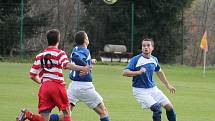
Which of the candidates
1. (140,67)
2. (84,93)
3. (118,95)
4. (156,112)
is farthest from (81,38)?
(118,95)

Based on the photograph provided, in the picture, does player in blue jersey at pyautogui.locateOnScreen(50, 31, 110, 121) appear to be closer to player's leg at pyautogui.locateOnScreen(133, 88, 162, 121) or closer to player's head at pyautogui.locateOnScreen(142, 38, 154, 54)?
player's leg at pyautogui.locateOnScreen(133, 88, 162, 121)

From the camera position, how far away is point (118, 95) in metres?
20.8

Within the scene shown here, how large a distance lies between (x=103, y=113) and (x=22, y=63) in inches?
883

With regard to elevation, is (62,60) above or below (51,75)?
above

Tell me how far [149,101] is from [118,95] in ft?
26.9

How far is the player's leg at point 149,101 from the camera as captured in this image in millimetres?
12484

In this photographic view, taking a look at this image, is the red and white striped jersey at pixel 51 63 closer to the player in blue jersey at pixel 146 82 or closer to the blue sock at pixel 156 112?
the player in blue jersey at pixel 146 82

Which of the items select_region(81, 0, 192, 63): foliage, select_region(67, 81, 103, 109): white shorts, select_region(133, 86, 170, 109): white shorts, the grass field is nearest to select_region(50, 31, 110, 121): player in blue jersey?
select_region(67, 81, 103, 109): white shorts

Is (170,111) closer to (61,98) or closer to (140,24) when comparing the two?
(61,98)

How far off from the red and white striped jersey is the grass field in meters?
3.21

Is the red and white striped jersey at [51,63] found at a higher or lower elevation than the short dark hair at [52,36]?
lower

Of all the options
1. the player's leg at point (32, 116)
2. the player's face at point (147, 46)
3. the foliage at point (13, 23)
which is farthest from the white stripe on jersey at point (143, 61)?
the foliage at point (13, 23)

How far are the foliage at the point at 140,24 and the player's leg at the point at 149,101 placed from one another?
88.0 feet

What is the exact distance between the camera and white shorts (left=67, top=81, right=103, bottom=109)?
12.6 metres
